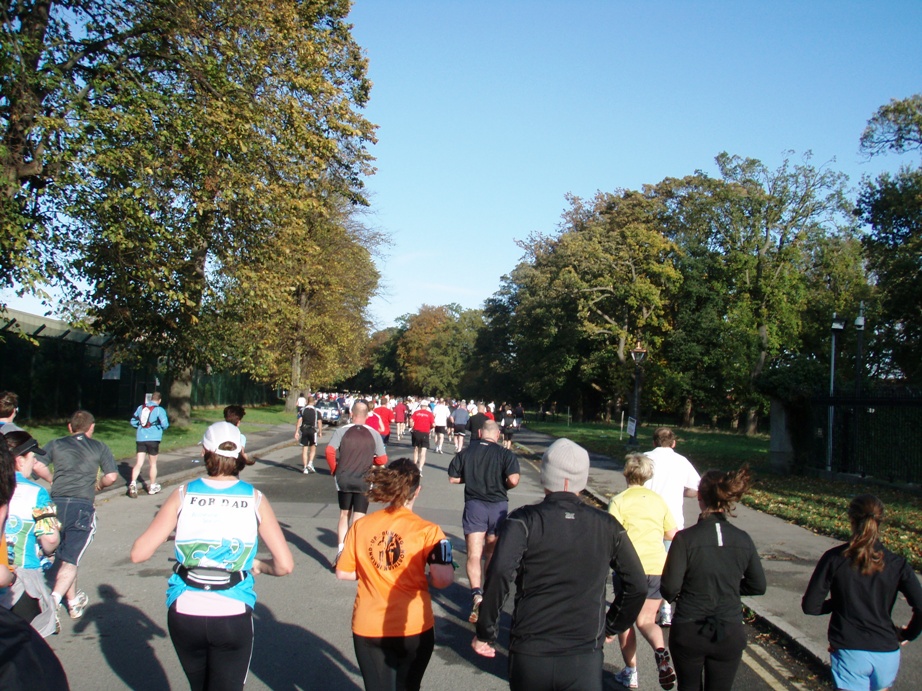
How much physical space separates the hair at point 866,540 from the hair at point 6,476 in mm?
4000

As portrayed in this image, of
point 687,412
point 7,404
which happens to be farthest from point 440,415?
point 687,412

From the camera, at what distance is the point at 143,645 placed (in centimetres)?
612

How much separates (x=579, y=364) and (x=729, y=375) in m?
14.2

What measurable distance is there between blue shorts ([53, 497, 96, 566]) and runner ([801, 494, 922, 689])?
539 centimetres

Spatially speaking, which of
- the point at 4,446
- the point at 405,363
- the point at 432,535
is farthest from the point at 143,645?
the point at 405,363

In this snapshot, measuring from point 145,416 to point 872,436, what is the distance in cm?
1580

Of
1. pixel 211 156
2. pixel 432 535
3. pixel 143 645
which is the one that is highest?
pixel 211 156

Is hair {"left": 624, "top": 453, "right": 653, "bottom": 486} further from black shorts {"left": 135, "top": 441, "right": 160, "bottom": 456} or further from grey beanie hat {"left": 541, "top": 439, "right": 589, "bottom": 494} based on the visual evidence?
black shorts {"left": 135, "top": 441, "right": 160, "bottom": 456}

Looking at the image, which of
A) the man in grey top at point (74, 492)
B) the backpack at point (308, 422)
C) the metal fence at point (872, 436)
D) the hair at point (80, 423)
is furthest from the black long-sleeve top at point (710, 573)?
the backpack at point (308, 422)

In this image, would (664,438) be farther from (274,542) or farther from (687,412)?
(687,412)

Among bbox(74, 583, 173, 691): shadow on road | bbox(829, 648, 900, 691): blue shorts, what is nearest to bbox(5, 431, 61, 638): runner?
bbox(74, 583, 173, 691): shadow on road

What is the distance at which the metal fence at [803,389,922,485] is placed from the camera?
1752 centimetres

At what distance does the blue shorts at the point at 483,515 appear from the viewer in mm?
7691

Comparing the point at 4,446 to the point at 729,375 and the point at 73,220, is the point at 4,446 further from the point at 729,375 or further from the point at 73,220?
the point at 729,375
